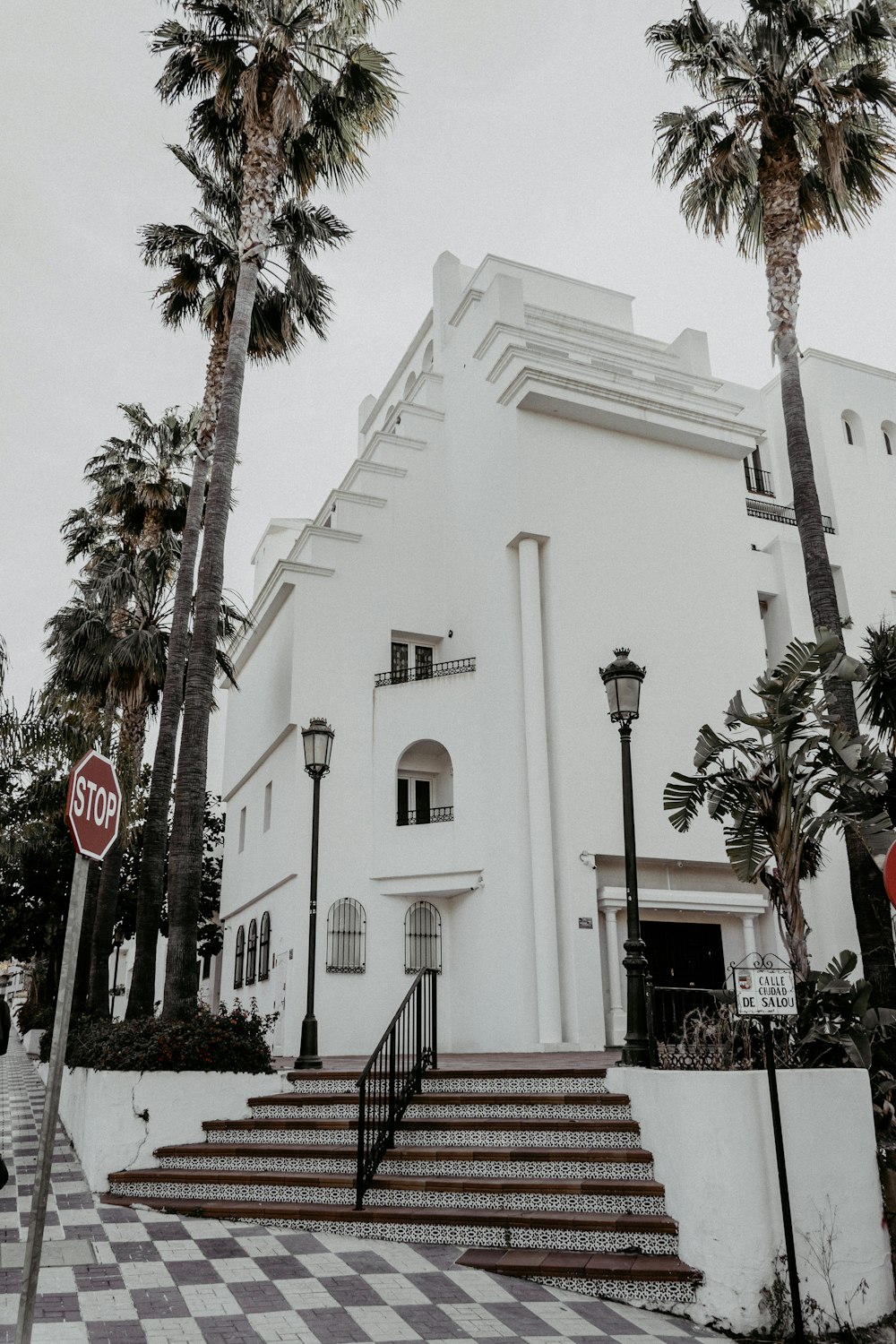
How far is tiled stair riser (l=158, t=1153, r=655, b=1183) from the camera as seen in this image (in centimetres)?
763

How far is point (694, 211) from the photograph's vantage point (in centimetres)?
1608

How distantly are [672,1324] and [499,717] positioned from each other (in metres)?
12.3

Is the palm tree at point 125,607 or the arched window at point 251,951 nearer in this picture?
the palm tree at point 125,607

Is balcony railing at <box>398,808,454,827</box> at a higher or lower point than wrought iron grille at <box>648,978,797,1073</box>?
higher

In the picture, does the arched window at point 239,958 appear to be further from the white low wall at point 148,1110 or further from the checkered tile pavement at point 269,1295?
the checkered tile pavement at point 269,1295

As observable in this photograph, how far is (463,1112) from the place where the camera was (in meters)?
8.97

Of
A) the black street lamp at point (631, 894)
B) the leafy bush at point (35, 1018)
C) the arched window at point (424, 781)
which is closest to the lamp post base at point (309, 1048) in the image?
the black street lamp at point (631, 894)

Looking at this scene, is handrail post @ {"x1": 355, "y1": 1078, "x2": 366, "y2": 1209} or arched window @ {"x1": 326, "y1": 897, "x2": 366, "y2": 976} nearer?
handrail post @ {"x1": 355, "y1": 1078, "x2": 366, "y2": 1209}

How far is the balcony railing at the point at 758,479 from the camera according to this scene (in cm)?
2484

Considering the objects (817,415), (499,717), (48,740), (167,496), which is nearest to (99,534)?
(167,496)

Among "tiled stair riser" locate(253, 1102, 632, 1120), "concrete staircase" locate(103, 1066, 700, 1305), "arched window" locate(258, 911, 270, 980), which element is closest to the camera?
"concrete staircase" locate(103, 1066, 700, 1305)

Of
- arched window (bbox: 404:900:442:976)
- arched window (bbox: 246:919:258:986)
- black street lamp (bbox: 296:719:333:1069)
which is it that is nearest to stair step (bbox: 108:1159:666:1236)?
black street lamp (bbox: 296:719:333:1069)

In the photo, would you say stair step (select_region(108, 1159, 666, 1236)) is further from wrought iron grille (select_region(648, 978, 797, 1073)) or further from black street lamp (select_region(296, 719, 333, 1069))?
black street lamp (select_region(296, 719, 333, 1069))

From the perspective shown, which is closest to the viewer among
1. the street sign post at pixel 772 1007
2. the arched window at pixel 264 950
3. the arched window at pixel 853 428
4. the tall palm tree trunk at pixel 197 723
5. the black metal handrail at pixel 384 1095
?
the street sign post at pixel 772 1007
